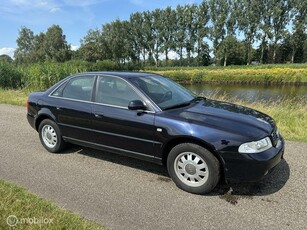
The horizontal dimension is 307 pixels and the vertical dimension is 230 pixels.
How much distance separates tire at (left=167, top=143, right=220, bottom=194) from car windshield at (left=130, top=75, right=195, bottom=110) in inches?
29.4

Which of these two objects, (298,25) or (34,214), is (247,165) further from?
(298,25)

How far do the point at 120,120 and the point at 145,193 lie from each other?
1.17 m

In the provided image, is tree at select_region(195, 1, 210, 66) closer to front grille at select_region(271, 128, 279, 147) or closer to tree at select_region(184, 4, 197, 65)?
tree at select_region(184, 4, 197, 65)

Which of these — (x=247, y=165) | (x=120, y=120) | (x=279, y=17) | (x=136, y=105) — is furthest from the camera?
(x=279, y=17)

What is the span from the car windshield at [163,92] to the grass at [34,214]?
1923mm

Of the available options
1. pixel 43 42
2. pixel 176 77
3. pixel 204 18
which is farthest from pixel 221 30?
pixel 43 42

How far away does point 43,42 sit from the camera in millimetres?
79875

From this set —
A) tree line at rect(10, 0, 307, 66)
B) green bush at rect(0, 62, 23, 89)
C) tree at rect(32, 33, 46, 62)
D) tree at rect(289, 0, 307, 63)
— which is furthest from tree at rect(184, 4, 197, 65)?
green bush at rect(0, 62, 23, 89)

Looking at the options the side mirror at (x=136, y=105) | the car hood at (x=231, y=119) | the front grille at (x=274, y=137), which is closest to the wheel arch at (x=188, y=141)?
the car hood at (x=231, y=119)

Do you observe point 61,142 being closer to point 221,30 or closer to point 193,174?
point 193,174

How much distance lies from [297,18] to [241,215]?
228ft

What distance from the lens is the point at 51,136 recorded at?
5.43 m

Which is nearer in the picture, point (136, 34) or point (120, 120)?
point (120, 120)

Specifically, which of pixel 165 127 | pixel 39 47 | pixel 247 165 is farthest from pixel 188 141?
pixel 39 47
